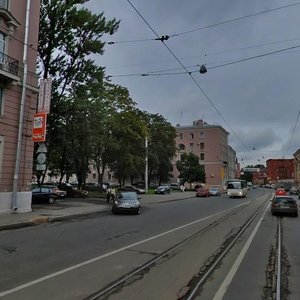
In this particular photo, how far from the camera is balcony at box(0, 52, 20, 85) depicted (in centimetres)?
2305

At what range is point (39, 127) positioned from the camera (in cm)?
2492

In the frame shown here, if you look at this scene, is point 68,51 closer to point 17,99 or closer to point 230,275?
point 17,99

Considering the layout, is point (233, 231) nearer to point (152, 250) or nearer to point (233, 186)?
point (152, 250)

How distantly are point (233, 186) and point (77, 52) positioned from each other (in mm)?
37306

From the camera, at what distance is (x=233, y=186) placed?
6581 cm

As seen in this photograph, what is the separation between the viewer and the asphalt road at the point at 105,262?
23.8ft

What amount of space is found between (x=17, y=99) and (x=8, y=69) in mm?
1966

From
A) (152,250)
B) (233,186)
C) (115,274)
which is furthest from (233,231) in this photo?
(233,186)

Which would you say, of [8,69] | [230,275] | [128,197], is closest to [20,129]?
[8,69]

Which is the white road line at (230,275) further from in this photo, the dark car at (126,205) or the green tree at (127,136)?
the green tree at (127,136)

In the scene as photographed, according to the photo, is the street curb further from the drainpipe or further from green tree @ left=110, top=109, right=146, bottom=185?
green tree @ left=110, top=109, right=146, bottom=185

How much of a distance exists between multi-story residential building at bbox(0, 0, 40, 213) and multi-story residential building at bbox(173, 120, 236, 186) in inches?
3587

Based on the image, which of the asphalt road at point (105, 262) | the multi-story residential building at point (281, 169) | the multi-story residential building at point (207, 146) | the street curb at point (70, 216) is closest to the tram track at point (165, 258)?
the asphalt road at point (105, 262)

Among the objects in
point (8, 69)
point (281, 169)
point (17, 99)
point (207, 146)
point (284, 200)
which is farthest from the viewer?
point (281, 169)
